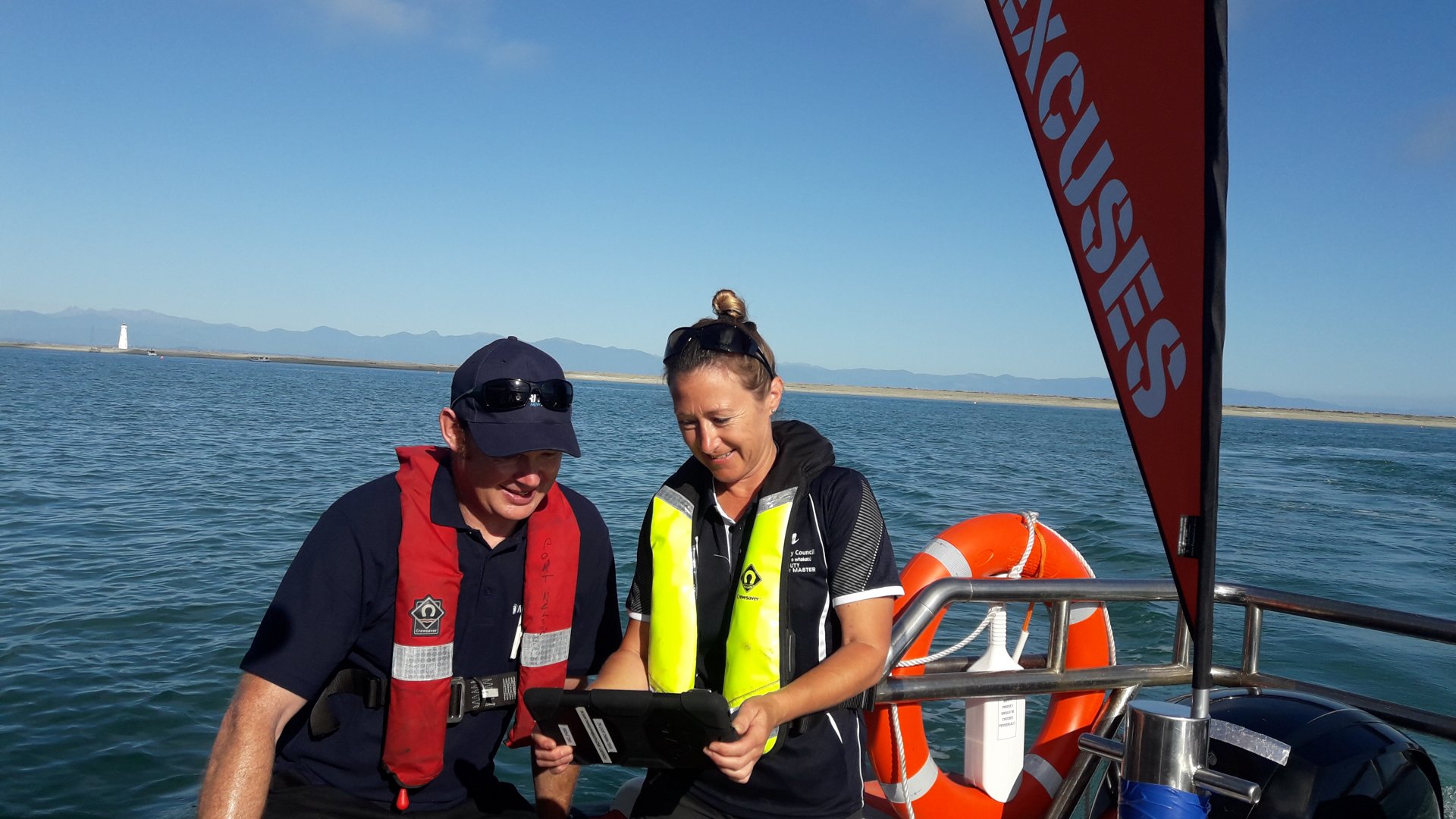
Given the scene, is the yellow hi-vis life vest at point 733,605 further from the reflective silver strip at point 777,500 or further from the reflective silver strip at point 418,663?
the reflective silver strip at point 418,663

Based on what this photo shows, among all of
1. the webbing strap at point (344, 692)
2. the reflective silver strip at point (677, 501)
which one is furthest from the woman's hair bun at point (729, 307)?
the webbing strap at point (344, 692)

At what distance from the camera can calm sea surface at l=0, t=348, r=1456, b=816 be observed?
5.57 m

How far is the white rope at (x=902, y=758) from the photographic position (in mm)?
2836

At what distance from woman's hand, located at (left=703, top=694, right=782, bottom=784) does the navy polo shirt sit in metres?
0.88

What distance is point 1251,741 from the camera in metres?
1.70

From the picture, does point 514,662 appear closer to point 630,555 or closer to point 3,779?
point 3,779

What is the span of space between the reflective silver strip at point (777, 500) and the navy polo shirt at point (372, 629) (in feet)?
2.21

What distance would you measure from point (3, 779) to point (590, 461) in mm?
16254

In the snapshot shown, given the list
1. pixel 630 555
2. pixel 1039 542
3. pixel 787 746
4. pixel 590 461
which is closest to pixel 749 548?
pixel 787 746

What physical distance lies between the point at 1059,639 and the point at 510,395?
1636 mm

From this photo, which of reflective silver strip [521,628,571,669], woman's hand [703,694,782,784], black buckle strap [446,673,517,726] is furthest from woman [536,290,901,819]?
black buckle strap [446,673,517,726]

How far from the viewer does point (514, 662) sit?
2492 millimetres

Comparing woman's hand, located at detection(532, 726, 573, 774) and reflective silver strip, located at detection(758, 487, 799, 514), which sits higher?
reflective silver strip, located at detection(758, 487, 799, 514)

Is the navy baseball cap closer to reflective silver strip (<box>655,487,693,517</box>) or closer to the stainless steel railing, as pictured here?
reflective silver strip (<box>655,487,693,517</box>)
